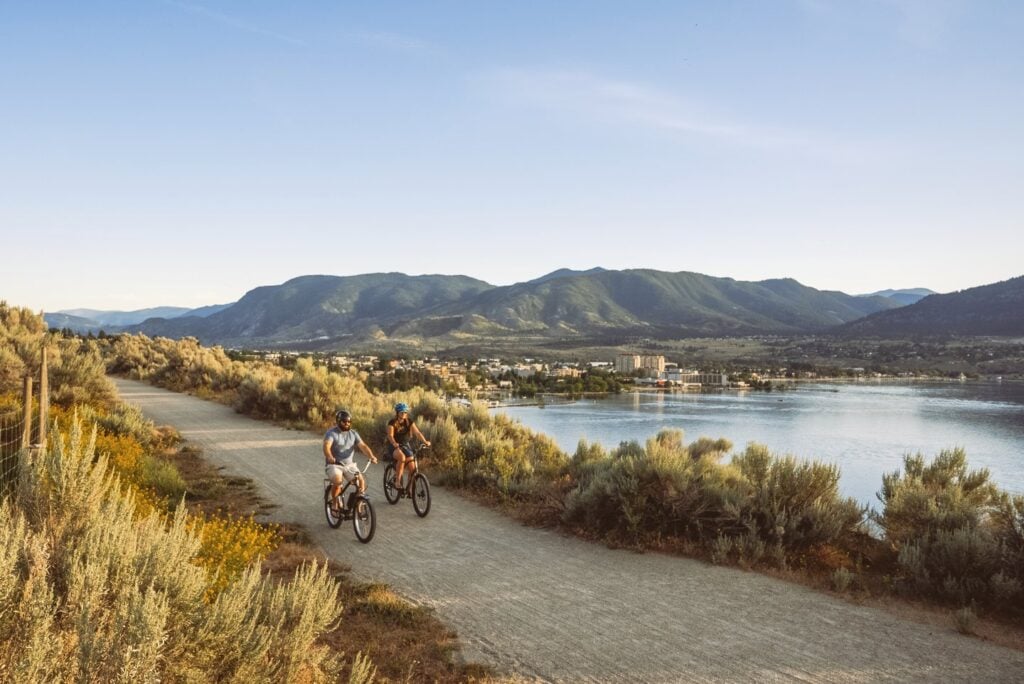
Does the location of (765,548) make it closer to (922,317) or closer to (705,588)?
(705,588)

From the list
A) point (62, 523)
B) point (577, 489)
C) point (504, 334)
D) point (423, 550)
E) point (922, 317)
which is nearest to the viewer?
point (62, 523)

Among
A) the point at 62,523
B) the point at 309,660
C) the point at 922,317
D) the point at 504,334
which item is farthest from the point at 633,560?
the point at 504,334

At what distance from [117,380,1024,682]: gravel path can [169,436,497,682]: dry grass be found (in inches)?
7.5

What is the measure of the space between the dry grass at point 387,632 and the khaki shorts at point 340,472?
0.81 meters

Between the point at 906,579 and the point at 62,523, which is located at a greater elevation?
the point at 62,523

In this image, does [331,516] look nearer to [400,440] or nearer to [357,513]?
[357,513]

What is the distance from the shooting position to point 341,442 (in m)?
8.77

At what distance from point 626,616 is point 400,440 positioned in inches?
197

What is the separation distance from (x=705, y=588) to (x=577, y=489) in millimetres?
2780

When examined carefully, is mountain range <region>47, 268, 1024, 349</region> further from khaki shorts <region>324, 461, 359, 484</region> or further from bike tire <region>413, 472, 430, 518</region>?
khaki shorts <region>324, 461, 359, 484</region>

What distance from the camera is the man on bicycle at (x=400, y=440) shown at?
976 centimetres

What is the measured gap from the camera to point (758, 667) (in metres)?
4.83

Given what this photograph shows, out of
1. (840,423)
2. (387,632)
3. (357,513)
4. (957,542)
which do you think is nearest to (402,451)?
(357,513)

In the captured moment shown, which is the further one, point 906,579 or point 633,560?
point 633,560
